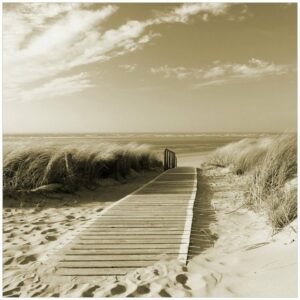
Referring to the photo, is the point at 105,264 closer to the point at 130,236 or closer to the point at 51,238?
the point at 130,236

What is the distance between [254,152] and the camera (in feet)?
30.6

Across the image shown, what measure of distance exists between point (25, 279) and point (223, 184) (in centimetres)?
641

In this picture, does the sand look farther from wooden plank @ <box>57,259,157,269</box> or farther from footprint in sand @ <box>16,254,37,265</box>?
wooden plank @ <box>57,259,157,269</box>

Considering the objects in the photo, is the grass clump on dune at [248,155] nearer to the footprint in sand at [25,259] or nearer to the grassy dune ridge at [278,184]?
the grassy dune ridge at [278,184]

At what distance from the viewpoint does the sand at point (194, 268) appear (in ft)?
9.61

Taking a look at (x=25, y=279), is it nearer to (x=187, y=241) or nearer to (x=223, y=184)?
(x=187, y=241)

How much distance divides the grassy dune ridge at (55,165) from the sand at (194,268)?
1.73 m

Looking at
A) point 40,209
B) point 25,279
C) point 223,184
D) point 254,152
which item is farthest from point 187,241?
point 254,152

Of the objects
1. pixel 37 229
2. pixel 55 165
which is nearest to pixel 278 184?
pixel 37 229

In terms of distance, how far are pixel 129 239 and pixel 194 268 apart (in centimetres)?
104

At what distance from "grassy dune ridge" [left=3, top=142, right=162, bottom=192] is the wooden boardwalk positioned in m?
1.70

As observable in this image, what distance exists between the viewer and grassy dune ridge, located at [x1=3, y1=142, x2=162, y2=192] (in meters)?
6.73

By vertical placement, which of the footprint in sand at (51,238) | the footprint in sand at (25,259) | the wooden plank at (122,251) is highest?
the wooden plank at (122,251)

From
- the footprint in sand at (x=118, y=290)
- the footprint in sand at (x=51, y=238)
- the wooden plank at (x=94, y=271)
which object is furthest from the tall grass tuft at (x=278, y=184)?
the footprint in sand at (x=51, y=238)
